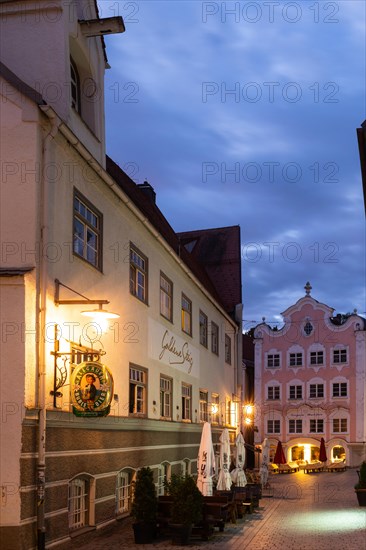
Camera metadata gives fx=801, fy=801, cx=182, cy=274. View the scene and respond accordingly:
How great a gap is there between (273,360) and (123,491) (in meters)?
40.5

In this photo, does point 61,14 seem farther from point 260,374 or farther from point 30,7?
point 260,374

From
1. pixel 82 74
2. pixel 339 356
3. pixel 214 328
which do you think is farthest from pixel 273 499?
pixel 339 356

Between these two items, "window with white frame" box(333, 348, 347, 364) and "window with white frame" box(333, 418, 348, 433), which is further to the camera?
"window with white frame" box(333, 348, 347, 364)

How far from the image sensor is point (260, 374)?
58.8 meters

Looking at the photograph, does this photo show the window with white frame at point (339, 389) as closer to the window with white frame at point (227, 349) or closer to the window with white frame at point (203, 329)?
the window with white frame at point (227, 349)

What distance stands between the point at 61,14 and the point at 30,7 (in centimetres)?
62

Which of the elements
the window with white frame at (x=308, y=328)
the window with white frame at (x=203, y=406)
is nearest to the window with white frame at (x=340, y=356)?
the window with white frame at (x=308, y=328)

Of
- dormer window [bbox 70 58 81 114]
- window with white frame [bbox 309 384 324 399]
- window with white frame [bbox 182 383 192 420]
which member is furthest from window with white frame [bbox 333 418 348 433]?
dormer window [bbox 70 58 81 114]

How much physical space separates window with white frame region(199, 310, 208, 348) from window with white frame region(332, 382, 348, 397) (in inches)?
1074

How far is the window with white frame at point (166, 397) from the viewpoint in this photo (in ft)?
76.3

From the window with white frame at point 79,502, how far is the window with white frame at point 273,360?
43.1 meters

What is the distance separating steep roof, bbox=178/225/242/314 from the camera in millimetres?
38844

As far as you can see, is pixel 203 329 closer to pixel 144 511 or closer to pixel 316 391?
pixel 144 511

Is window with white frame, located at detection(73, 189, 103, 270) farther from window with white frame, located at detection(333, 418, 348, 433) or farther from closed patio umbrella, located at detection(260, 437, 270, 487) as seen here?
window with white frame, located at detection(333, 418, 348, 433)
